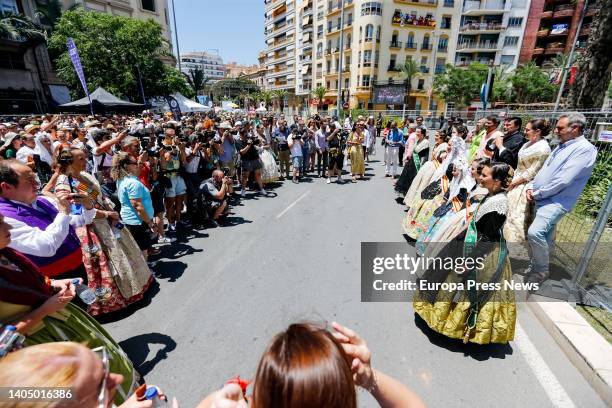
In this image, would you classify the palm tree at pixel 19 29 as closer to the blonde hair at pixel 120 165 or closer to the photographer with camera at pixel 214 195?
the photographer with camera at pixel 214 195

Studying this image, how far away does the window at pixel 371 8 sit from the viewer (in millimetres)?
40094

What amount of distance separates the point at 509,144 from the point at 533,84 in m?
41.8

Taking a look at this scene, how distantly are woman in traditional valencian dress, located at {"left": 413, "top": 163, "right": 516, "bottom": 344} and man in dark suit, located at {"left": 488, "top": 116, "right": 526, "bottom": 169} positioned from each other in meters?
2.92

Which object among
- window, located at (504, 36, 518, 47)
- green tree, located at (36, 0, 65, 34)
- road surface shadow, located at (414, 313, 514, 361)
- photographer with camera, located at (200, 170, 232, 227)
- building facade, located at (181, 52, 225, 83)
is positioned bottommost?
road surface shadow, located at (414, 313, 514, 361)

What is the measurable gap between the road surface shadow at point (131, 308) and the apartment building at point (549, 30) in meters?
56.4

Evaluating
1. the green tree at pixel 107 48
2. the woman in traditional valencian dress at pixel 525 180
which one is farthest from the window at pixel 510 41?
the woman in traditional valencian dress at pixel 525 180

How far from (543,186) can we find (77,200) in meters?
5.13

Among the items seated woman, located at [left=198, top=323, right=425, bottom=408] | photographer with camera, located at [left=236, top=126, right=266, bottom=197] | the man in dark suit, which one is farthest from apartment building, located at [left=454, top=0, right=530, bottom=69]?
seated woman, located at [left=198, top=323, right=425, bottom=408]

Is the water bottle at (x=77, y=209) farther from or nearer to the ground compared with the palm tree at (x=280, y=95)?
nearer to the ground

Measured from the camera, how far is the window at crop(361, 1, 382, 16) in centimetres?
4009

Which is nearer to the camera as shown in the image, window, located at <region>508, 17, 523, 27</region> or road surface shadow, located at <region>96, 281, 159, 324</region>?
road surface shadow, located at <region>96, 281, 159, 324</region>

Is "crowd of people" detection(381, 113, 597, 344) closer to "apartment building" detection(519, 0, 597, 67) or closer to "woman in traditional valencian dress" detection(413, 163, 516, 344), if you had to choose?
"woman in traditional valencian dress" detection(413, 163, 516, 344)

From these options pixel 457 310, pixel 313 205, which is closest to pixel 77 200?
pixel 457 310

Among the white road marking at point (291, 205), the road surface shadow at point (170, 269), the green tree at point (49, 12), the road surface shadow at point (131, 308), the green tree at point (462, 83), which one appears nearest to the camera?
the road surface shadow at point (131, 308)
